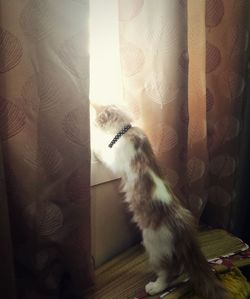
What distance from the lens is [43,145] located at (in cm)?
73

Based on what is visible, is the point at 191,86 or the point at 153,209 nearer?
the point at 153,209

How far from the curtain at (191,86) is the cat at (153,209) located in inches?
6.5

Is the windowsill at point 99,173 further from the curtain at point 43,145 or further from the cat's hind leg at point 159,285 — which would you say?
the cat's hind leg at point 159,285

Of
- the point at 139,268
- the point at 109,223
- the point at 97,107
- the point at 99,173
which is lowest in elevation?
the point at 139,268

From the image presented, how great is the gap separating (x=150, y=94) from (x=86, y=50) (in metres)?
0.35

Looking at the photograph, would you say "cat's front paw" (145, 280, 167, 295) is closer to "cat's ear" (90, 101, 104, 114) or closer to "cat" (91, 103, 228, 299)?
"cat" (91, 103, 228, 299)

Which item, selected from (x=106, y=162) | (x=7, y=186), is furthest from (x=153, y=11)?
(x=7, y=186)

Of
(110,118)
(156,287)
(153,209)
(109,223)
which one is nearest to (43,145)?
(110,118)

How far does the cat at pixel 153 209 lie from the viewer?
85 cm

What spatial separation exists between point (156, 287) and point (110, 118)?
619 millimetres

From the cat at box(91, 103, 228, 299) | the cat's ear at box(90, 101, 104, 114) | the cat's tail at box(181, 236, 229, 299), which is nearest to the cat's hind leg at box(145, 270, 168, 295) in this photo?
the cat at box(91, 103, 228, 299)

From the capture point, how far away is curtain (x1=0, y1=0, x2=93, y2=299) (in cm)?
65

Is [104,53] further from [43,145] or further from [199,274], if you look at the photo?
[199,274]

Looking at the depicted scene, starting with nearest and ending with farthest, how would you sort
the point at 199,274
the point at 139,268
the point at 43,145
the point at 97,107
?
1. the point at 43,145
2. the point at 199,274
3. the point at 97,107
4. the point at 139,268
